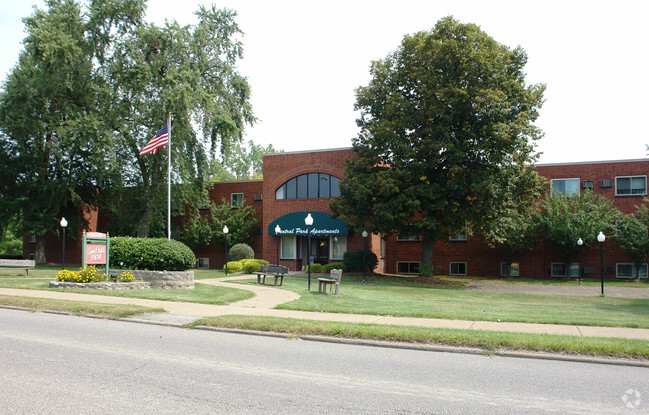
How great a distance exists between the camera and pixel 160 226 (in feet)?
124

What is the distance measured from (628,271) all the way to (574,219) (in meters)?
5.97

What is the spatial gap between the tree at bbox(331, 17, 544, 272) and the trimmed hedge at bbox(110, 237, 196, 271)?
32.6ft

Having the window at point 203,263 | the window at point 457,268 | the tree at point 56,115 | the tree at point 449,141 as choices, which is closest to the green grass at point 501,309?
the tree at point 449,141

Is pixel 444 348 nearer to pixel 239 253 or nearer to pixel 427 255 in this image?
pixel 427 255

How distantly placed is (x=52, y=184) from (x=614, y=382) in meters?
38.0

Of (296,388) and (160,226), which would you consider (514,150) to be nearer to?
(296,388)

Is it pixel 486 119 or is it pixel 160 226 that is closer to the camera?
pixel 486 119

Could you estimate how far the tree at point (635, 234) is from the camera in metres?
29.7

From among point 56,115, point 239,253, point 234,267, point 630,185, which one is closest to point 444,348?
point 234,267

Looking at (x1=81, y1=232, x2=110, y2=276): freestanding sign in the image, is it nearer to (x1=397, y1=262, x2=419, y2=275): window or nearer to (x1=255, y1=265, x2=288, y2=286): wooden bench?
(x1=255, y1=265, x2=288, y2=286): wooden bench

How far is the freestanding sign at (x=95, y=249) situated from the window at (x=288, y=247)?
15859 millimetres

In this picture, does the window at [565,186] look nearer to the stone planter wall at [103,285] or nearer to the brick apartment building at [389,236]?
the brick apartment building at [389,236]

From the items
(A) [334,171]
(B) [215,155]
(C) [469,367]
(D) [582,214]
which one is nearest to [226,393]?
(C) [469,367]

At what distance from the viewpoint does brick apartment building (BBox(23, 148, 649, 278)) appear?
32.2 m
